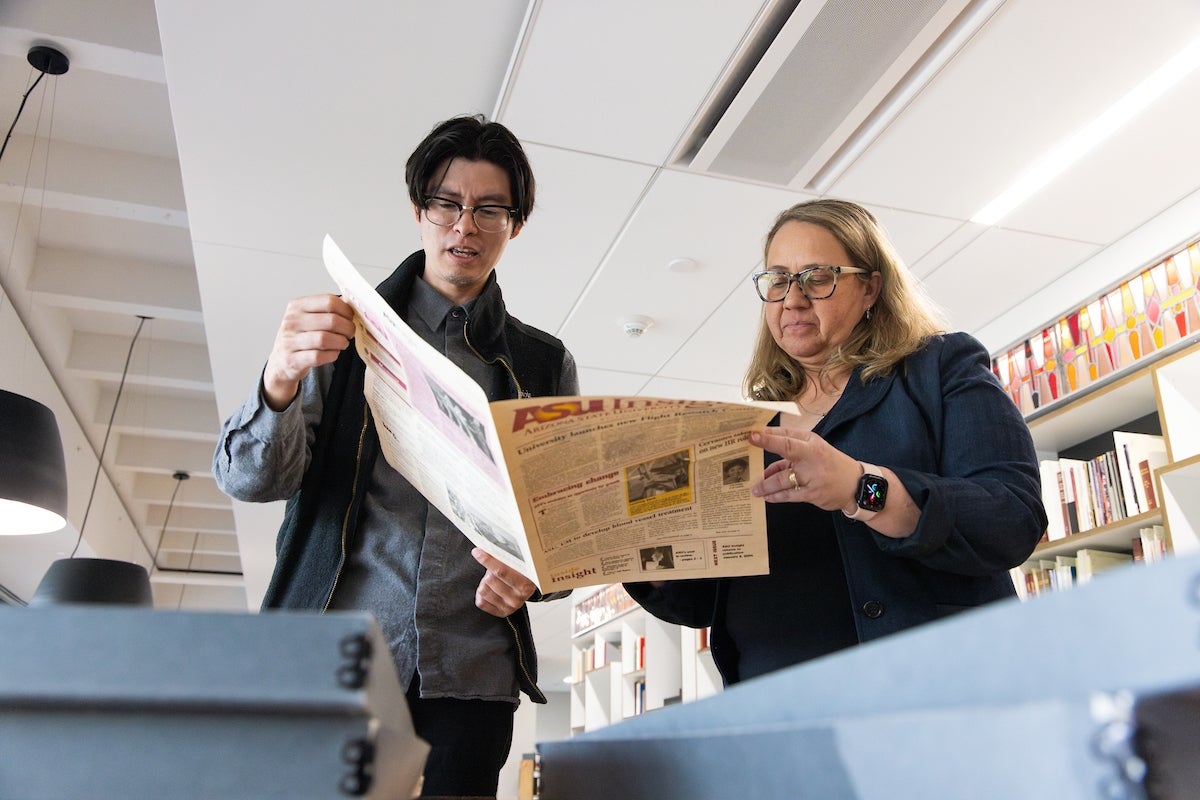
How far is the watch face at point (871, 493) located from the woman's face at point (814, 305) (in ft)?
1.44

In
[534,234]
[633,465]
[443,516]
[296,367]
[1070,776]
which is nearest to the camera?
[1070,776]

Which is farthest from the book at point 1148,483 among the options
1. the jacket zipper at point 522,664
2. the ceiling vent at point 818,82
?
the jacket zipper at point 522,664

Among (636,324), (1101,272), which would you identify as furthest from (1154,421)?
(636,324)

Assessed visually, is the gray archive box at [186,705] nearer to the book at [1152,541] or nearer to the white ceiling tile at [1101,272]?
the book at [1152,541]

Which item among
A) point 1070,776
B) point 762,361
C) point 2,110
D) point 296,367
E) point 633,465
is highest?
point 2,110

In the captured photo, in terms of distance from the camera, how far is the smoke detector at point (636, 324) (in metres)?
3.93

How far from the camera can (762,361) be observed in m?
1.54

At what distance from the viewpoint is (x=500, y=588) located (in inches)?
44.2

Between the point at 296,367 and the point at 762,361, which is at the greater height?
the point at 762,361

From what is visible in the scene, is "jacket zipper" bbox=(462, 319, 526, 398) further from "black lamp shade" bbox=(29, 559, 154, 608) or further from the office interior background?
"black lamp shade" bbox=(29, 559, 154, 608)

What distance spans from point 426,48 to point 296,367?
1.78 m

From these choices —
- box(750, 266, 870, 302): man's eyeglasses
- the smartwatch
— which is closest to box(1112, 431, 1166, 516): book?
box(750, 266, 870, 302): man's eyeglasses

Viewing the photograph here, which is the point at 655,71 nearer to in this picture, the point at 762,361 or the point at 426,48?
the point at 426,48

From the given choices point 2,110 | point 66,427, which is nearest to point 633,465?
point 2,110
